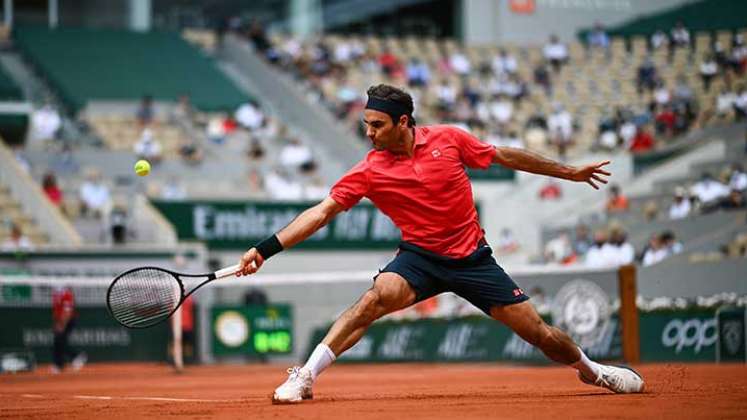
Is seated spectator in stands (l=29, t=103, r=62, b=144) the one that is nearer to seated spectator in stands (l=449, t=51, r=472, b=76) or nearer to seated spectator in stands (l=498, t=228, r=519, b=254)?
seated spectator in stands (l=498, t=228, r=519, b=254)

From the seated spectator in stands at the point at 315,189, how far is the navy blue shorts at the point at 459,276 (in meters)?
20.2

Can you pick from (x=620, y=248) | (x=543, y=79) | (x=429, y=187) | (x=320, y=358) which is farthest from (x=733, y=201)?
(x=320, y=358)

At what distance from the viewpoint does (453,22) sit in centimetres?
4444

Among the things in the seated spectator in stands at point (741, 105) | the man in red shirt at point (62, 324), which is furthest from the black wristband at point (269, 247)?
the seated spectator in stands at point (741, 105)

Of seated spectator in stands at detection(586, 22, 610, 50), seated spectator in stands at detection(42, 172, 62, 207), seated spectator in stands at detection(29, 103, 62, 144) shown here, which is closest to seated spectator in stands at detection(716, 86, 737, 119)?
seated spectator in stands at detection(586, 22, 610, 50)

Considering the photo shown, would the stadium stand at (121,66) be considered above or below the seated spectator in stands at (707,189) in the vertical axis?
above

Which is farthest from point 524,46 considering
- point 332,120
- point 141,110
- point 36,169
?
point 36,169

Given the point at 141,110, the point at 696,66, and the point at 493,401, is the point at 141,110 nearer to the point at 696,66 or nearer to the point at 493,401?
the point at 696,66

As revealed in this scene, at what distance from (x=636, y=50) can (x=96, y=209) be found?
17946mm

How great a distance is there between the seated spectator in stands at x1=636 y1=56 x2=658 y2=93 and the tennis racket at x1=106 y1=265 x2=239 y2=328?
28831 millimetres

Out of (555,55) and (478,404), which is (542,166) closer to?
(478,404)

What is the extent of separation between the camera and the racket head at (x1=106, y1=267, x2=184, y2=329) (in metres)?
9.94

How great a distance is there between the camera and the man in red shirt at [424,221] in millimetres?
9781

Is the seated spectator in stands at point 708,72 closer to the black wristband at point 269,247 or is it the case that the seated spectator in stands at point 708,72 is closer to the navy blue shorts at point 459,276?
the navy blue shorts at point 459,276
